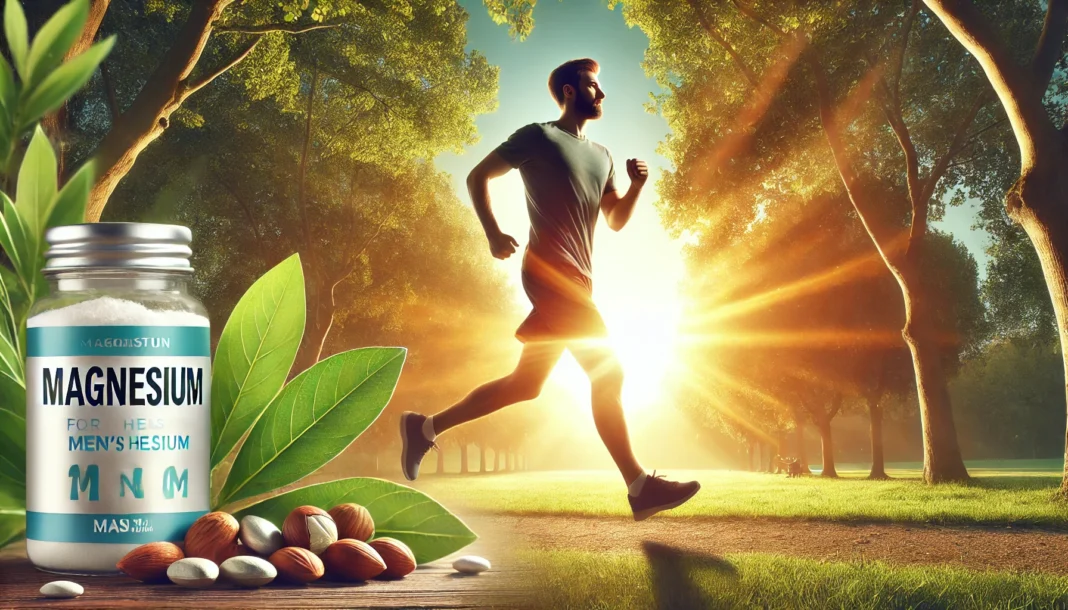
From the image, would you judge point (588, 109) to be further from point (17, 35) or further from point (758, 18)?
point (758, 18)

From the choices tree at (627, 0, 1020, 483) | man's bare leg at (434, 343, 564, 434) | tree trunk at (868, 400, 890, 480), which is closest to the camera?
man's bare leg at (434, 343, 564, 434)

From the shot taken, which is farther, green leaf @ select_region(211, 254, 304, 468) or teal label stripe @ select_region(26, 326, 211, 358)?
green leaf @ select_region(211, 254, 304, 468)

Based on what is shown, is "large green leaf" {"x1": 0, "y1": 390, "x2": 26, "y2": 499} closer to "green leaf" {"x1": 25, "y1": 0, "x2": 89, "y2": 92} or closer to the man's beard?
"green leaf" {"x1": 25, "y1": 0, "x2": 89, "y2": 92}

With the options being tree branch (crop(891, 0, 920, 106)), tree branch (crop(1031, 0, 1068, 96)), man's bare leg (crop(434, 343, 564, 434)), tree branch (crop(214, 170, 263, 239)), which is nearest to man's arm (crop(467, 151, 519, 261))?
Answer: man's bare leg (crop(434, 343, 564, 434))

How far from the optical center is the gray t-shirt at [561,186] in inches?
131

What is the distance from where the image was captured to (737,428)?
11188 mm

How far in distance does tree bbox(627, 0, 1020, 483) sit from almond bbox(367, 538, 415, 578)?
3.87 meters

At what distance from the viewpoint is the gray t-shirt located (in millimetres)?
3336

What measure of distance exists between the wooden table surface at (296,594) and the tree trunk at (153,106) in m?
4.50

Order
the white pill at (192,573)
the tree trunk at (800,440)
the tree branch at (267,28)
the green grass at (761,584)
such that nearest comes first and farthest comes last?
the white pill at (192,573) < the green grass at (761,584) < the tree branch at (267,28) < the tree trunk at (800,440)

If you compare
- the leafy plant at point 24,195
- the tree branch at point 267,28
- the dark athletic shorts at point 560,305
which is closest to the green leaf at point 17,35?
the leafy plant at point 24,195

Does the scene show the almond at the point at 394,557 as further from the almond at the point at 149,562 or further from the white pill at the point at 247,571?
the almond at the point at 149,562

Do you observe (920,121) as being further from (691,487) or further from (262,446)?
(262,446)

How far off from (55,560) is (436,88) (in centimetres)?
549
